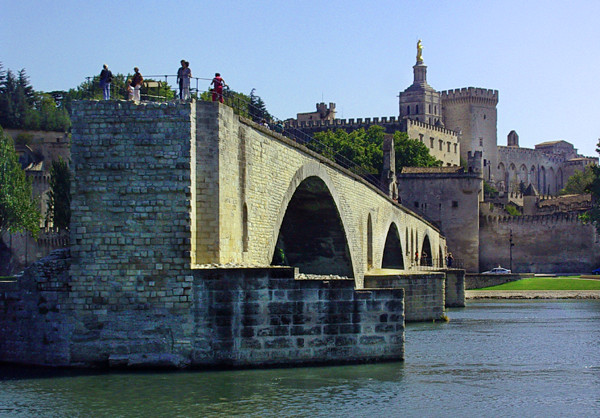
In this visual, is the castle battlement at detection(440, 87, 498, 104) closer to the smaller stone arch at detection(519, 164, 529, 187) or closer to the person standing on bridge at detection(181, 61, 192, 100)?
the smaller stone arch at detection(519, 164, 529, 187)

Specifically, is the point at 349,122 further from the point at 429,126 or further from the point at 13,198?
the point at 13,198

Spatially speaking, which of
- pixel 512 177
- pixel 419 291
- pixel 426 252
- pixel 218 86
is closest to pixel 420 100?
pixel 512 177

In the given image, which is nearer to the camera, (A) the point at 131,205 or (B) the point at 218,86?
(A) the point at 131,205

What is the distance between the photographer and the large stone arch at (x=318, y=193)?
3029cm

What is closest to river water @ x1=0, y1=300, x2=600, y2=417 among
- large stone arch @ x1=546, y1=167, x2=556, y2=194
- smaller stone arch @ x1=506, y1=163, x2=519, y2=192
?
smaller stone arch @ x1=506, y1=163, x2=519, y2=192

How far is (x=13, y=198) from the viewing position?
2825 inches

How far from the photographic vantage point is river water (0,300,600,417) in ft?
65.1

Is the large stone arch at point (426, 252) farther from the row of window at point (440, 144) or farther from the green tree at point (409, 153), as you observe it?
the row of window at point (440, 144)

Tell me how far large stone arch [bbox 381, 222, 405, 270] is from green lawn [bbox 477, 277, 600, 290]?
15454 millimetres

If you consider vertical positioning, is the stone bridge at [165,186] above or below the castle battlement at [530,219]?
below

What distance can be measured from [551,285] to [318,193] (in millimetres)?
41308

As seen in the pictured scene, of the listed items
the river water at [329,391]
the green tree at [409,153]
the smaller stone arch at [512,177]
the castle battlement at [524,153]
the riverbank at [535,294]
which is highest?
the castle battlement at [524,153]

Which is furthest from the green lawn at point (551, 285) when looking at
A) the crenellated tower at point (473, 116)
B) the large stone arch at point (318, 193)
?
the crenellated tower at point (473, 116)

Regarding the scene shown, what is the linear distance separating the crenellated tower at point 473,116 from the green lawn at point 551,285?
66759mm
